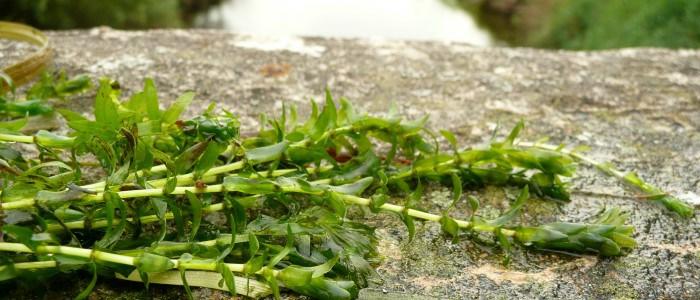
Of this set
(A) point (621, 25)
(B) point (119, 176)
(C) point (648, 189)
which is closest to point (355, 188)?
(B) point (119, 176)

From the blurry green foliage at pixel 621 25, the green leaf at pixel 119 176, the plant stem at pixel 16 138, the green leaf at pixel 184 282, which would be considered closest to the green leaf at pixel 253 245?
the green leaf at pixel 184 282

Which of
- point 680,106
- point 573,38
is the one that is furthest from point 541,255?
point 573,38

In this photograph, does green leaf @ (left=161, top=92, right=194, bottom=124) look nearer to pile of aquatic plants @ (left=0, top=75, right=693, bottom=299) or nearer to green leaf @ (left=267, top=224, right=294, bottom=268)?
pile of aquatic plants @ (left=0, top=75, right=693, bottom=299)

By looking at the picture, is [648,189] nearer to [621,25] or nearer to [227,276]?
[227,276]

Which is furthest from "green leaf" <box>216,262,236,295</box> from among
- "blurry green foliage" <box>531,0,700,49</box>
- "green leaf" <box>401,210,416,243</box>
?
"blurry green foliage" <box>531,0,700,49</box>

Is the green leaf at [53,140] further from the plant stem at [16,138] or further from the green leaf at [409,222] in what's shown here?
the green leaf at [409,222]

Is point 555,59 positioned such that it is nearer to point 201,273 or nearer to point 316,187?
point 316,187

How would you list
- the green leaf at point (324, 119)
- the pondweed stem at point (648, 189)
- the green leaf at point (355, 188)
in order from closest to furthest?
1. the green leaf at point (355, 188)
2. the green leaf at point (324, 119)
3. the pondweed stem at point (648, 189)
